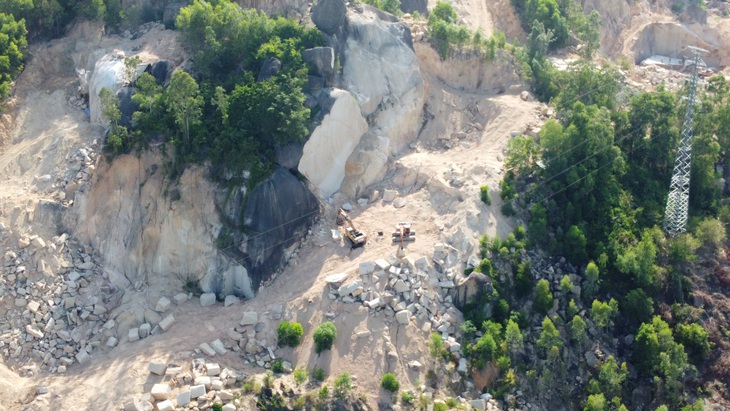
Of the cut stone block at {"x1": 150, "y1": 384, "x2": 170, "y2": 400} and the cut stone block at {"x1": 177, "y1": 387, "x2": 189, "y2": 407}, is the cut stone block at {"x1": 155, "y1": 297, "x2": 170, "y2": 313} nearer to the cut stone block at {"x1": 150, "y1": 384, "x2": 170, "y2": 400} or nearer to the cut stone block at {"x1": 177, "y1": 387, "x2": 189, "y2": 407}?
the cut stone block at {"x1": 150, "y1": 384, "x2": 170, "y2": 400}

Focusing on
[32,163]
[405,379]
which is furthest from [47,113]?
[405,379]

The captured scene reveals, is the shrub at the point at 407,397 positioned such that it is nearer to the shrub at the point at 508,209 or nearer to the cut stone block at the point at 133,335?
the shrub at the point at 508,209

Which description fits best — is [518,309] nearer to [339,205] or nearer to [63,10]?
[339,205]

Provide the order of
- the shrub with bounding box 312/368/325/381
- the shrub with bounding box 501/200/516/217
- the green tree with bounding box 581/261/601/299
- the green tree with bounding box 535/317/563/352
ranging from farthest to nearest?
the shrub with bounding box 501/200/516/217 < the green tree with bounding box 581/261/601/299 < the green tree with bounding box 535/317/563/352 < the shrub with bounding box 312/368/325/381

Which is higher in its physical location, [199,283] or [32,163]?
[32,163]

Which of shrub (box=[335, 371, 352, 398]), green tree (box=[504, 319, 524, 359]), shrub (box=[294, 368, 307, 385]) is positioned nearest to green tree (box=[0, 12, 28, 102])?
shrub (box=[294, 368, 307, 385])

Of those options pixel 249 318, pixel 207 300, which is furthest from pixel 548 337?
pixel 207 300
